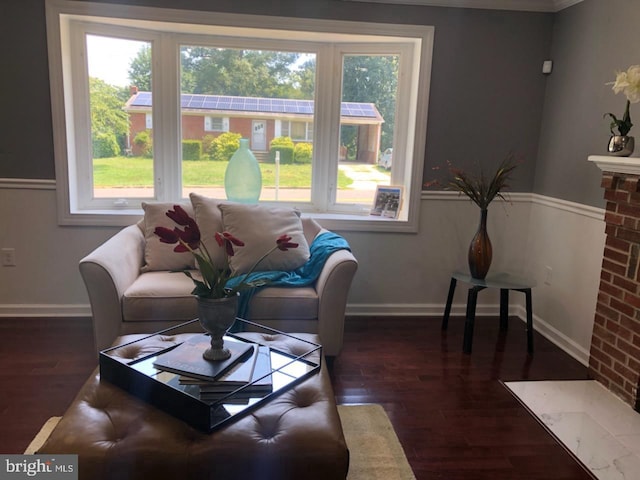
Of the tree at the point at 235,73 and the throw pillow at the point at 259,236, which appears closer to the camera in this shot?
the throw pillow at the point at 259,236

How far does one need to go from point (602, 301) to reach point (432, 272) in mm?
1242

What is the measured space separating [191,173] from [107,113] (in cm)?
72

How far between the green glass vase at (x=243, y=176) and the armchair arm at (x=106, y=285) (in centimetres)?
103

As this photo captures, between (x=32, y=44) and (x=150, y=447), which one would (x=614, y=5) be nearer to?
(x=150, y=447)

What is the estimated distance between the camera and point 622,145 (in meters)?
2.59

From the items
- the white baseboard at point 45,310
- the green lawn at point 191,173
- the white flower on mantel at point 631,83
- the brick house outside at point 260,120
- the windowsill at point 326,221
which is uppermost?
the white flower on mantel at point 631,83

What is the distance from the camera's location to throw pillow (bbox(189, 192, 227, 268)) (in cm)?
298

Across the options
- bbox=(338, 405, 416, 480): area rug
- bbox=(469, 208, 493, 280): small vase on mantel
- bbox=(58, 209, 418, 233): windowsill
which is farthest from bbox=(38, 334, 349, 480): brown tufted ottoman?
bbox=(58, 209, 418, 233): windowsill

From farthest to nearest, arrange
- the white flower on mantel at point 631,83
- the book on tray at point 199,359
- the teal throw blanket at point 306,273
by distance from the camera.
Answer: the teal throw blanket at point 306,273 < the white flower on mantel at point 631,83 < the book on tray at point 199,359

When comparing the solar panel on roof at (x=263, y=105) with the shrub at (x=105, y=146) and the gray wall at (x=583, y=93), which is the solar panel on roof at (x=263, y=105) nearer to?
the shrub at (x=105, y=146)

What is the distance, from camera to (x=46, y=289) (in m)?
3.48

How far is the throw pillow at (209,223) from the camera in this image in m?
2.98

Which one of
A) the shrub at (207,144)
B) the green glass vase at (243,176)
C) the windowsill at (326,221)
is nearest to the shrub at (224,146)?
the shrub at (207,144)

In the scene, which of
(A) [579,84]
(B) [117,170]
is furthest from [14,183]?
(A) [579,84]
